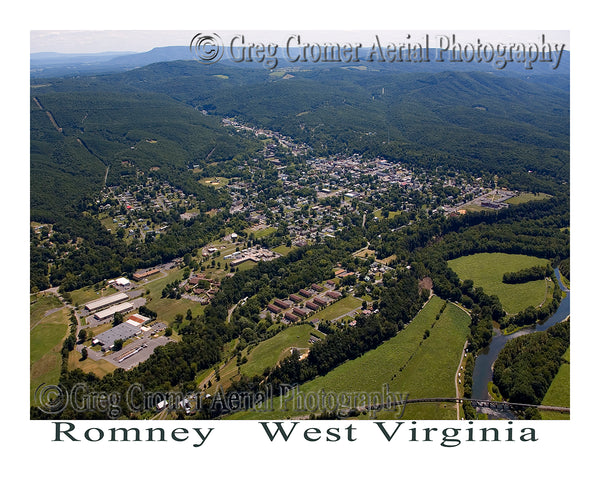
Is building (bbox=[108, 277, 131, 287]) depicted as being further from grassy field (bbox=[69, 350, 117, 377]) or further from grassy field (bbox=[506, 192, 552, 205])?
grassy field (bbox=[506, 192, 552, 205])

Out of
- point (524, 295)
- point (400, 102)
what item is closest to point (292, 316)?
point (524, 295)

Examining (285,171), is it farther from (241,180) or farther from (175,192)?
(175,192)

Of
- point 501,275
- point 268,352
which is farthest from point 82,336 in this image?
point 501,275

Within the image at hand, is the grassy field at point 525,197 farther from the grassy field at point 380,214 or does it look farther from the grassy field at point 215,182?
the grassy field at point 215,182

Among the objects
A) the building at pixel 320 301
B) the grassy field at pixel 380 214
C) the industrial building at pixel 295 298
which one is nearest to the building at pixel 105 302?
the industrial building at pixel 295 298

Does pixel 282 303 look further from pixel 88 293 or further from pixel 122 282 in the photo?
pixel 88 293
